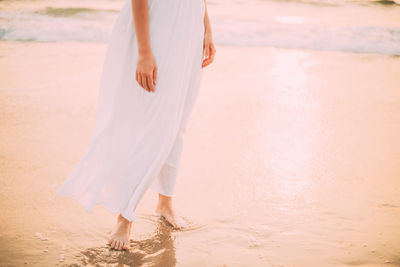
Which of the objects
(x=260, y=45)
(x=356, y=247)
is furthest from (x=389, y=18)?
(x=356, y=247)

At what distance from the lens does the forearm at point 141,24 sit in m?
1.87

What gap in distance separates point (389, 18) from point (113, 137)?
1008 centimetres

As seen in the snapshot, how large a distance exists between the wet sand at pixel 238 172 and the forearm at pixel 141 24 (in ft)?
3.48

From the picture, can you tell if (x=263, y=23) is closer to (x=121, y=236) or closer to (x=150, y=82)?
(x=150, y=82)

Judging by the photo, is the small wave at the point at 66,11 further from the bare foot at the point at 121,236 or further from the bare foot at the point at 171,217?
the bare foot at the point at 121,236

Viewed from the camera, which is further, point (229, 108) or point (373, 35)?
point (373, 35)

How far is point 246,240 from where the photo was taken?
7.61ft

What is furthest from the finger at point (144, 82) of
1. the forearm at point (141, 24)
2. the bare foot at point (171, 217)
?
the bare foot at point (171, 217)

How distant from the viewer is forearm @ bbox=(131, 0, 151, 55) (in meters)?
1.87

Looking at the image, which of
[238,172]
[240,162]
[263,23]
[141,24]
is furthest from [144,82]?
[263,23]

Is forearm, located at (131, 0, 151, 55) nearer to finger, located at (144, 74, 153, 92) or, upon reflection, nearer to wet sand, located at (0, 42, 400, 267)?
finger, located at (144, 74, 153, 92)

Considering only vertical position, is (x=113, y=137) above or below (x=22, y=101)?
above

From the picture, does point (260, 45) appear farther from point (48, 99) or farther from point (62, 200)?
point (62, 200)

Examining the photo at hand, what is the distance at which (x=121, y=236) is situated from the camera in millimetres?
2158
